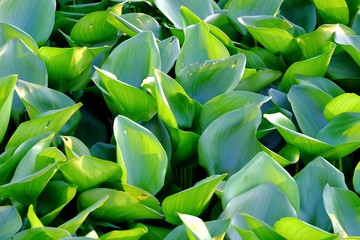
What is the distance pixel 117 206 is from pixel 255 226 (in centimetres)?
24

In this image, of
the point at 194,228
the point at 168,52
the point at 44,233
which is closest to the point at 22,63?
the point at 168,52

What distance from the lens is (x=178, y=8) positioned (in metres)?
1.91

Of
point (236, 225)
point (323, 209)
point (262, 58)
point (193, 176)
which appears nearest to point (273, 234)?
point (236, 225)

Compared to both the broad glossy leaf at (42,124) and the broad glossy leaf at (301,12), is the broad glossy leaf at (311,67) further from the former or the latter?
the broad glossy leaf at (42,124)

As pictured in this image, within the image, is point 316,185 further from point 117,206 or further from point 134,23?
point 134,23

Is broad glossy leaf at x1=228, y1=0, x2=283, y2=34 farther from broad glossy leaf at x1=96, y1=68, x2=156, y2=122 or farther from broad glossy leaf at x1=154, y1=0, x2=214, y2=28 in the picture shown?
broad glossy leaf at x1=96, y1=68, x2=156, y2=122

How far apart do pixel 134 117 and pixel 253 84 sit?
0.28 meters

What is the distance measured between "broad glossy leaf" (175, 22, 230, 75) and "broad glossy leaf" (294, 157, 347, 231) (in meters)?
0.42

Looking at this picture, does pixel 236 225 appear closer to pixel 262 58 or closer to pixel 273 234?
pixel 273 234

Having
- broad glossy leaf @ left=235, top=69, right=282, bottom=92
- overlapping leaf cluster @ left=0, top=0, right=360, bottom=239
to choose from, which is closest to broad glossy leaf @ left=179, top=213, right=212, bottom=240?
overlapping leaf cluster @ left=0, top=0, right=360, bottom=239

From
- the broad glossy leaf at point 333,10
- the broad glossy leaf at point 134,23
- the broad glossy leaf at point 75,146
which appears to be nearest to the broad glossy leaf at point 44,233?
the broad glossy leaf at point 75,146

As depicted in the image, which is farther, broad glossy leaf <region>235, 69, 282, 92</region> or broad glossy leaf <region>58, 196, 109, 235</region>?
broad glossy leaf <region>235, 69, 282, 92</region>

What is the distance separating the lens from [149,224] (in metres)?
1.44

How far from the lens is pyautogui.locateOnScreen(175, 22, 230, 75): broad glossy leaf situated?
169 centimetres
